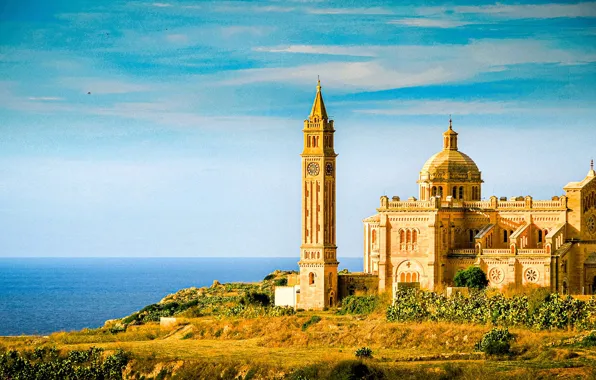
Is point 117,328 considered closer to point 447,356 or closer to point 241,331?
point 241,331

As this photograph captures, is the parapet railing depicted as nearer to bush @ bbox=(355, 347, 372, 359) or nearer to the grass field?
the grass field

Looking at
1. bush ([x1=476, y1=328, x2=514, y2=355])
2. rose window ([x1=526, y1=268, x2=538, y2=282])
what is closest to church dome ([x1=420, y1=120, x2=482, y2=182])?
rose window ([x1=526, y1=268, x2=538, y2=282])

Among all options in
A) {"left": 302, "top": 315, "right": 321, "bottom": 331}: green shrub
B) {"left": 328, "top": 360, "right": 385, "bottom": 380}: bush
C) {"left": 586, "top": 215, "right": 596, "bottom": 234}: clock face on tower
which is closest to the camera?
{"left": 328, "top": 360, "right": 385, "bottom": 380}: bush

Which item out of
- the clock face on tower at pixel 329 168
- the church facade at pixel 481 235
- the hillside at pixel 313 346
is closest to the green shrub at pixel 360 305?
the hillside at pixel 313 346

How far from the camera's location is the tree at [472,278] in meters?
82.6

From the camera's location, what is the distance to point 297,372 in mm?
65500

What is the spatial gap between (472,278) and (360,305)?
24.5ft

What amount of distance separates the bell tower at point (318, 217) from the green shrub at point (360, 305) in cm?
236

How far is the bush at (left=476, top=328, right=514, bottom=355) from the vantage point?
6744 centimetres

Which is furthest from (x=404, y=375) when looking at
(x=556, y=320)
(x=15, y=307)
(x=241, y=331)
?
(x=15, y=307)

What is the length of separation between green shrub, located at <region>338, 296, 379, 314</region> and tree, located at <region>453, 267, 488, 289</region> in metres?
5.52

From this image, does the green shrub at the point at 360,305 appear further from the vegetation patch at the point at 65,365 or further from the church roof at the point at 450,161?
Answer: the vegetation patch at the point at 65,365

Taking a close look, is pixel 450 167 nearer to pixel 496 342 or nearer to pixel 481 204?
pixel 481 204

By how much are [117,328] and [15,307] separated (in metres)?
75.2
